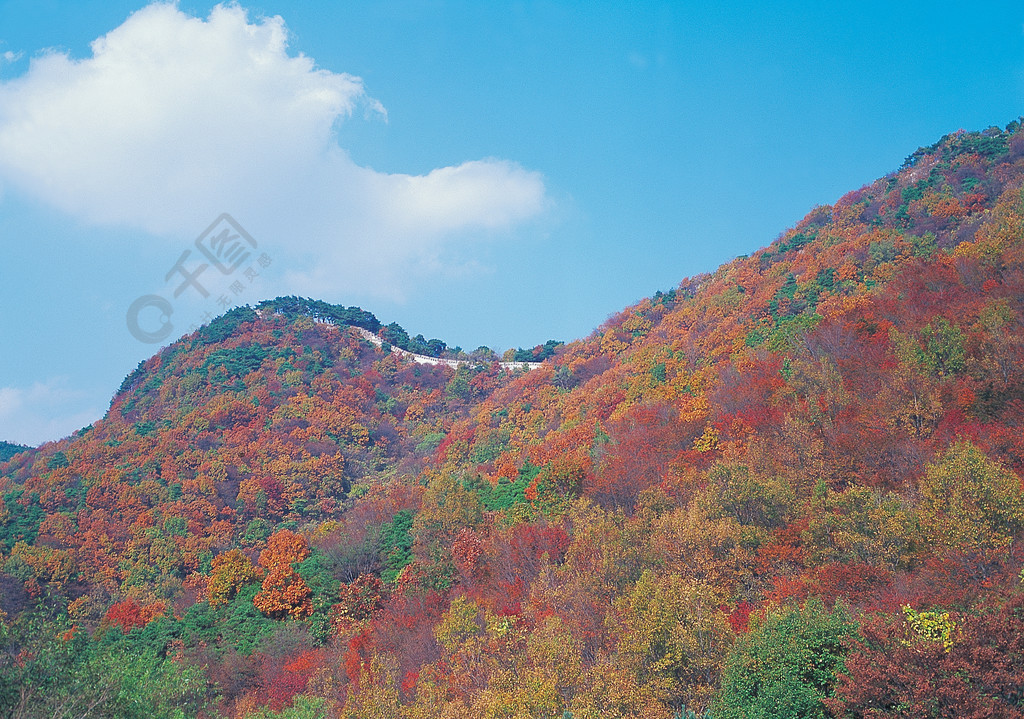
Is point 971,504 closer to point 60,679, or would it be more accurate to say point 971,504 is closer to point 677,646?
point 677,646

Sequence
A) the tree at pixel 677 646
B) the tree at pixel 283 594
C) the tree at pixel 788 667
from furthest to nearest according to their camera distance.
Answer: the tree at pixel 283 594 → the tree at pixel 677 646 → the tree at pixel 788 667

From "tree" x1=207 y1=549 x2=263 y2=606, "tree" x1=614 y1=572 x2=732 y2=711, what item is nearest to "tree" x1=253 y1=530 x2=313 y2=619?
"tree" x1=207 y1=549 x2=263 y2=606

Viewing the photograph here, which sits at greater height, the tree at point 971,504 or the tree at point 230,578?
the tree at point 230,578

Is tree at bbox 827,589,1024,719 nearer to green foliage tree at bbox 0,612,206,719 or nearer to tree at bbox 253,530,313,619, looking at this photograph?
green foliage tree at bbox 0,612,206,719

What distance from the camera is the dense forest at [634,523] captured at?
15922mm

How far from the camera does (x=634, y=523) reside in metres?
27.9

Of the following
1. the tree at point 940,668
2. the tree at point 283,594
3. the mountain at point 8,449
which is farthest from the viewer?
the mountain at point 8,449

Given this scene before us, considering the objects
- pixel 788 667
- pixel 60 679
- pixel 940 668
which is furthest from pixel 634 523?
pixel 60 679

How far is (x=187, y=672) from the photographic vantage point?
21.5 meters

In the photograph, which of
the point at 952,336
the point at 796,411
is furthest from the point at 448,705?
the point at 952,336

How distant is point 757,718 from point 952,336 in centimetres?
2124

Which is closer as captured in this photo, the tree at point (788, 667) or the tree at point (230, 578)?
the tree at point (788, 667)

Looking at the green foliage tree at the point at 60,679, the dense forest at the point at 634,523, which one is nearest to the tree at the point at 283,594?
the dense forest at the point at 634,523

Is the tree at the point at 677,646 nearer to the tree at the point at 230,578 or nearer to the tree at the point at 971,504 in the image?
the tree at the point at 971,504
